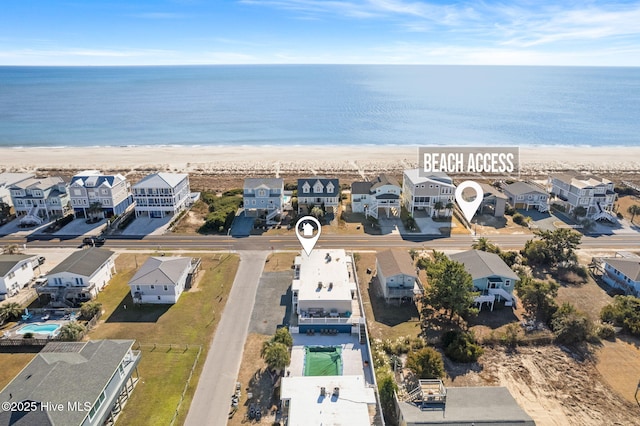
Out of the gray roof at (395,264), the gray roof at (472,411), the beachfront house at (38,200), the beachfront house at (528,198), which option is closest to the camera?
the gray roof at (472,411)

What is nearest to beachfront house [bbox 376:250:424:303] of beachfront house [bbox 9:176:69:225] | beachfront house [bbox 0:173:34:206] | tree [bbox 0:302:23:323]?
tree [bbox 0:302:23:323]

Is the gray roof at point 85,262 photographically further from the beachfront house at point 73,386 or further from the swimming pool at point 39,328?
the beachfront house at point 73,386

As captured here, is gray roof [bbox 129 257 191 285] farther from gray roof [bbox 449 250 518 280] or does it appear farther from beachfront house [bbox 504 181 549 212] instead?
beachfront house [bbox 504 181 549 212]

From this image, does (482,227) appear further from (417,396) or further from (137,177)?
(137,177)

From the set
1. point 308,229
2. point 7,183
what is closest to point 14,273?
point 7,183

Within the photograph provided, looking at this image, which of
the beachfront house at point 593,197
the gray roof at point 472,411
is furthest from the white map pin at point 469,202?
the gray roof at point 472,411
